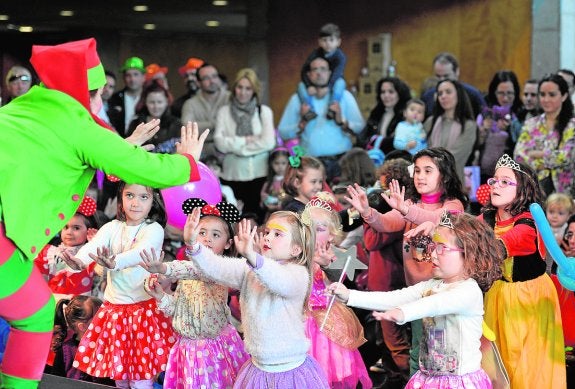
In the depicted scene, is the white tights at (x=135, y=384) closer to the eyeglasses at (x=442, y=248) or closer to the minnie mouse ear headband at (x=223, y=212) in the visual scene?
the minnie mouse ear headband at (x=223, y=212)

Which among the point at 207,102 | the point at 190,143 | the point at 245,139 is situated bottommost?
the point at 245,139

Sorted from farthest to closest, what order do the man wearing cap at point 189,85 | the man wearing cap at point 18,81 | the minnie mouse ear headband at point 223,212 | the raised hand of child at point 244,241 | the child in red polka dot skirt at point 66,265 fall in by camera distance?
the man wearing cap at point 189,85
the man wearing cap at point 18,81
the child in red polka dot skirt at point 66,265
the minnie mouse ear headband at point 223,212
the raised hand of child at point 244,241

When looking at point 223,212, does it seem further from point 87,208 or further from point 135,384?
point 87,208

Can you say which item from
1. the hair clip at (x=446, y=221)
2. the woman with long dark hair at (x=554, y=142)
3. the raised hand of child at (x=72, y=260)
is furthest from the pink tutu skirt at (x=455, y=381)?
the woman with long dark hair at (x=554, y=142)

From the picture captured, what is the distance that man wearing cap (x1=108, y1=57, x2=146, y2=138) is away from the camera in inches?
343

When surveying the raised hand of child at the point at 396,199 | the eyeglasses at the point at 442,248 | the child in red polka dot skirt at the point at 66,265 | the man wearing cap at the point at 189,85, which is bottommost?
the child in red polka dot skirt at the point at 66,265

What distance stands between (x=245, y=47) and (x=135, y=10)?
127 cm

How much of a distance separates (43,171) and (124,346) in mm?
1498

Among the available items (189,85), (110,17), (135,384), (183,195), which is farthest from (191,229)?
(110,17)

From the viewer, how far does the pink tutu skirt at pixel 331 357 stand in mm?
4938

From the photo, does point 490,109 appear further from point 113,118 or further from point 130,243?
point 130,243

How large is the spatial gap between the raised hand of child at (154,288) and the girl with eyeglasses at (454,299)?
98 cm

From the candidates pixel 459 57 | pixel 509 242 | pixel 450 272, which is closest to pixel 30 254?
pixel 450 272

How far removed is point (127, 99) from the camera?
8.81 metres
